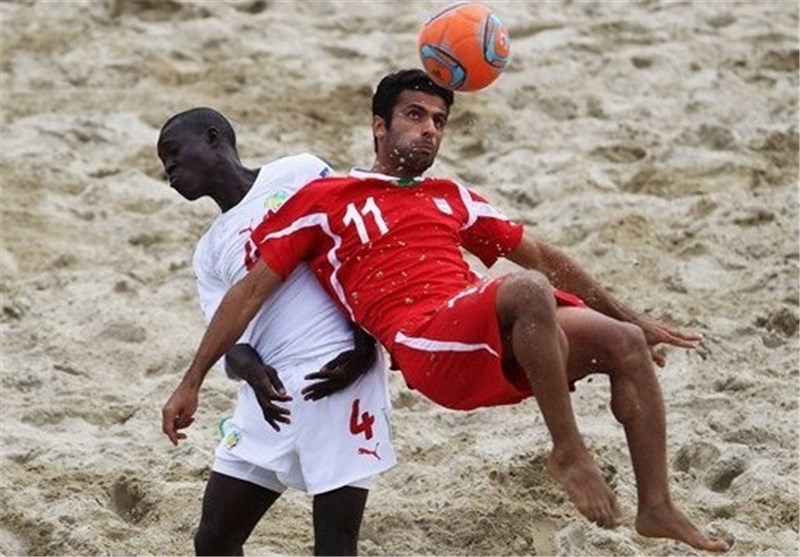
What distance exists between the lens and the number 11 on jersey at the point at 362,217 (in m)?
5.32

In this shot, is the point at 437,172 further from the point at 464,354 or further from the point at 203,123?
the point at 464,354

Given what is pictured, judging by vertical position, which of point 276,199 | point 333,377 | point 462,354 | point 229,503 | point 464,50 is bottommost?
point 229,503

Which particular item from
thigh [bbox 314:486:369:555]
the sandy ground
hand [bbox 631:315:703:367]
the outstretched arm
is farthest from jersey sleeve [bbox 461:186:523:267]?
the sandy ground

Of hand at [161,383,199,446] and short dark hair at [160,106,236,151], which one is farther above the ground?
short dark hair at [160,106,236,151]

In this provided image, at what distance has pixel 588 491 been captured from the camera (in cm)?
480

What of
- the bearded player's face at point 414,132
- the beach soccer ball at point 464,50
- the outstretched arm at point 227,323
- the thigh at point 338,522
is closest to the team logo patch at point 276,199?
the outstretched arm at point 227,323

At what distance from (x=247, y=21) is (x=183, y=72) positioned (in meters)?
0.65

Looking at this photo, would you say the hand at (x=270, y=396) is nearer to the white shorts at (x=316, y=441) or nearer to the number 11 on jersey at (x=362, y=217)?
the white shorts at (x=316, y=441)

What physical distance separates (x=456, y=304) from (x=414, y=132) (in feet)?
2.15

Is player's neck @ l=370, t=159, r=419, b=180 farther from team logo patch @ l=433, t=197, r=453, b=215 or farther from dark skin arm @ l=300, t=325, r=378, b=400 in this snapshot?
dark skin arm @ l=300, t=325, r=378, b=400

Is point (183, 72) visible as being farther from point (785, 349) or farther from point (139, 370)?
point (785, 349)

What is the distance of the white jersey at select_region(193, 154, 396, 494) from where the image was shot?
5.32 meters

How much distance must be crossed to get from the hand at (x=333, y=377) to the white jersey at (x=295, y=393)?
3cm

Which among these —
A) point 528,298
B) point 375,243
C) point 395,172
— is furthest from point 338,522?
point 395,172
